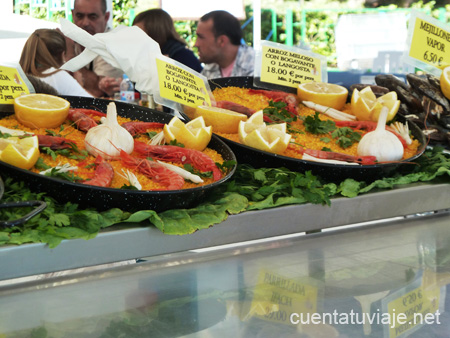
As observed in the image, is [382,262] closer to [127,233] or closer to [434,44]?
[127,233]

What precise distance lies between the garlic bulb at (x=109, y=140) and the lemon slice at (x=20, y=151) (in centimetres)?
13

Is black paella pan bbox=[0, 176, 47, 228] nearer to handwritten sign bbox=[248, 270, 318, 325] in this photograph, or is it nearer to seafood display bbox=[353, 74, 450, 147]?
handwritten sign bbox=[248, 270, 318, 325]

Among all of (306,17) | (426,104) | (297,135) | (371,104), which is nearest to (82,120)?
(297,135)

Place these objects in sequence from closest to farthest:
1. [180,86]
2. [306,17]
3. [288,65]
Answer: [180,86] < [288,65] < [306,17]

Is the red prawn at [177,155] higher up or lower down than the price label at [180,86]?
lower down

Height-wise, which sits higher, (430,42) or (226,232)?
(430,42)

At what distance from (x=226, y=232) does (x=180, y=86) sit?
1.92ft

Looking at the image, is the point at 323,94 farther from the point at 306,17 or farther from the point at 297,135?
the point at 306,17

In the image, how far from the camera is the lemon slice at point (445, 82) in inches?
69.1

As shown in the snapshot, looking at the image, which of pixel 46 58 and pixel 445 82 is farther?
pixel 46 58

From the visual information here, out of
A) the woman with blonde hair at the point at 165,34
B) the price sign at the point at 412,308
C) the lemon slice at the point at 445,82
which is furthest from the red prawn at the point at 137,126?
the woman with blonde hair at the point at 165,34

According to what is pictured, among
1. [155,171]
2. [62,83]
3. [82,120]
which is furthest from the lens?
[62,83]

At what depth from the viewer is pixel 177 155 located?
127 centimetres

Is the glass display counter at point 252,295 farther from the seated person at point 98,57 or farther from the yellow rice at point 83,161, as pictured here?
the seated person at point 98,57
